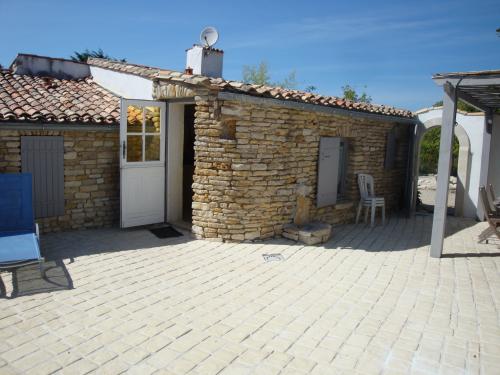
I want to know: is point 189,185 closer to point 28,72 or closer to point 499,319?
point 28,72

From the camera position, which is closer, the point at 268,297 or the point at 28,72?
the point at 268,297

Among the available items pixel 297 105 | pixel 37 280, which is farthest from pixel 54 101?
pixel 297 105

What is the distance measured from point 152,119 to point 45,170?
209 cm

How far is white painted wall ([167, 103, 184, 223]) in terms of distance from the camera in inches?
310

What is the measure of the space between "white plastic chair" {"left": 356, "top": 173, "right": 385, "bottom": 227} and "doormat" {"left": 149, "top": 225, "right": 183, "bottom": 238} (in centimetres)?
438

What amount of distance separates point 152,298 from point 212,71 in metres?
6.05

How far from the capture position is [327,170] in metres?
8.62

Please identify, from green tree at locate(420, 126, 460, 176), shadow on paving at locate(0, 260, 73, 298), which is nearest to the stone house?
shadow on paving at locate(0, 260, 73, 298)

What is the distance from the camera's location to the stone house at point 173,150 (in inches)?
272

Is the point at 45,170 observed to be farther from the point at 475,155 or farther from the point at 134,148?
the point at 475,155

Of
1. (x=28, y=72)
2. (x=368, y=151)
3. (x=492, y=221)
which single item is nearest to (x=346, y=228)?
(x=368, y=151)

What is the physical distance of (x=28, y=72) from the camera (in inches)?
379

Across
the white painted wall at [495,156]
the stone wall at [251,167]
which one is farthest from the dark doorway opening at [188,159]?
the white painted wall at [495,156]

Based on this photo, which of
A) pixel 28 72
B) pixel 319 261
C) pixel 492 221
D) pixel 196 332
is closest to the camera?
pixel 196 332
